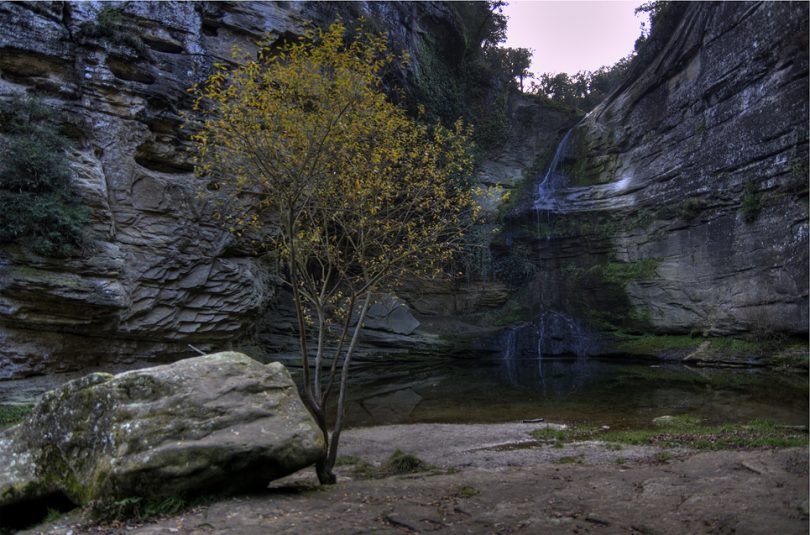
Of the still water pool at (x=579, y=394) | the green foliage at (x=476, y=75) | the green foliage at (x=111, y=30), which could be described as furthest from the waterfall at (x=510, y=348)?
the green foliage at (x=111, y=30)

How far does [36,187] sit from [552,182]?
27620mm

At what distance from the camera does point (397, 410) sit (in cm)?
1565

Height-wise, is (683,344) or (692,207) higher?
(692,207)

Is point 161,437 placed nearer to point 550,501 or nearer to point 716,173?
point 550,501

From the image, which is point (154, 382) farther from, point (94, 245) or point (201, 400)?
point (94, 245)

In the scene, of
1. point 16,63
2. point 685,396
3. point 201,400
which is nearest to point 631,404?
point 685,396

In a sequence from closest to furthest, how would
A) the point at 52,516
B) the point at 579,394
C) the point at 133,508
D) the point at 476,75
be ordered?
the point at 133,508
the point at 52,516
the point at 579,394
the point at 476,75

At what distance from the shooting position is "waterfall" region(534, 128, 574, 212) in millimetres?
32781

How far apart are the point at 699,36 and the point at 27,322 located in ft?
103

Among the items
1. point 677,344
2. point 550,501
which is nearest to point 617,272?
point 677,344

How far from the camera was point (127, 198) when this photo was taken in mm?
18547

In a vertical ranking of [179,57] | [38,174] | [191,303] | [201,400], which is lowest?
[201,400]

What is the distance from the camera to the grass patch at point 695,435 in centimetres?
868

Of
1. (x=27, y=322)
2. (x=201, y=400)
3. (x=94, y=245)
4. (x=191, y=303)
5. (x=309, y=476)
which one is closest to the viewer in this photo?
(x=201, y=400)
